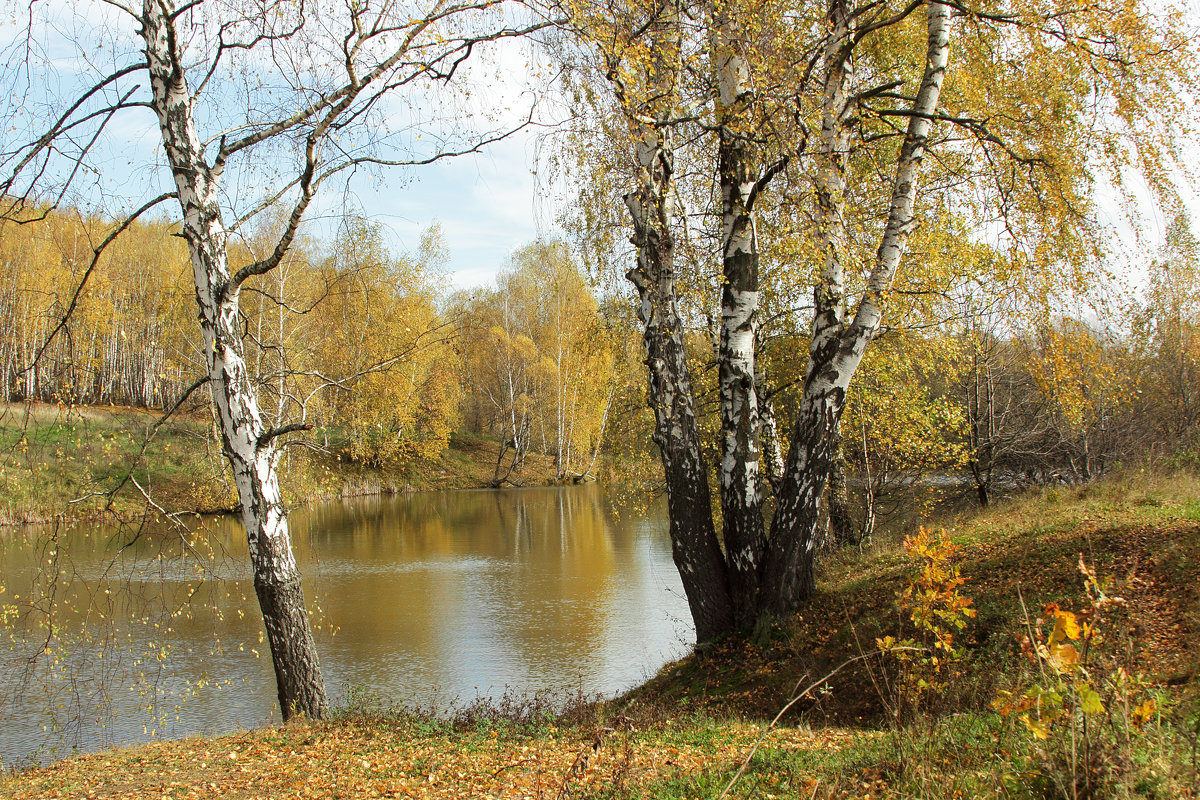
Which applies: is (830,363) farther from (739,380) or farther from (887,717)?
(887,717)

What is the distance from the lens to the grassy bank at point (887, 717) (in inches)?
104

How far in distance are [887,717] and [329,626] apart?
9955mm

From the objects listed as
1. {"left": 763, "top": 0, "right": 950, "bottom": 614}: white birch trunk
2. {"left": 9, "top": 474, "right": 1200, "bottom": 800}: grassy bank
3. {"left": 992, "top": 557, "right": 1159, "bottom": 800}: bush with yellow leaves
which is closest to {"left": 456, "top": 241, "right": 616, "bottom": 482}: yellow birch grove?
{"left": 763, "top": 0, "right": 950, "bottom": 614}: white birch trunk

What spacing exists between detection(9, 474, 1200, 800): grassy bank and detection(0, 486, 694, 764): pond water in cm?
155

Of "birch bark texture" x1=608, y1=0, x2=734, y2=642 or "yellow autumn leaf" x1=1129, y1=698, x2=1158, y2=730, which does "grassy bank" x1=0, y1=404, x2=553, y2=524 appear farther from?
"yellow autumn leaf" x1=1129, y1=698, x2=1158, y2=730

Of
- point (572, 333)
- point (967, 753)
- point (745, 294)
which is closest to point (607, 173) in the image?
point (745, 294)

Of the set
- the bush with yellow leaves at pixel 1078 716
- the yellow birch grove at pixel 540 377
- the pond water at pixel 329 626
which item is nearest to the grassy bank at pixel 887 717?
the bush with yellow leaves at pixel 1078 716

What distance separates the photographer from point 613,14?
5652mm

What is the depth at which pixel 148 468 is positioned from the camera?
12.3 m

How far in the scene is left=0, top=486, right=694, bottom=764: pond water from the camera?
8.21 metres

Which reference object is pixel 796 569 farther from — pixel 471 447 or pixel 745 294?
pixel 471 447

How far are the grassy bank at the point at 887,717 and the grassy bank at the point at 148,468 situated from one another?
2.29 m

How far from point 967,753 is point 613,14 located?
5273 millimetres

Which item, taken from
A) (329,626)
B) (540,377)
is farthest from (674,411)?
(540,377)
